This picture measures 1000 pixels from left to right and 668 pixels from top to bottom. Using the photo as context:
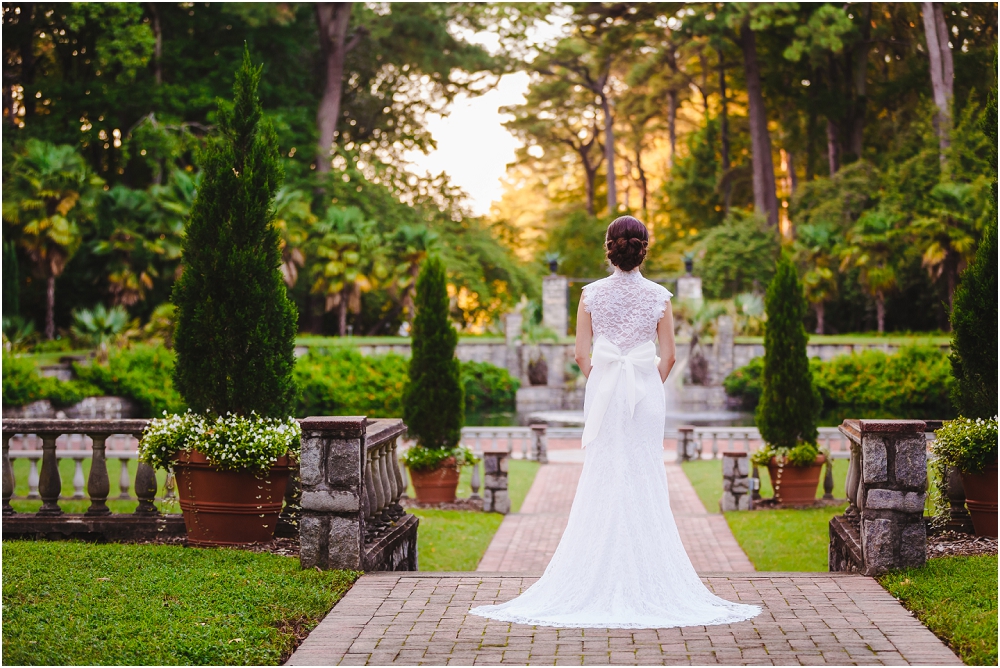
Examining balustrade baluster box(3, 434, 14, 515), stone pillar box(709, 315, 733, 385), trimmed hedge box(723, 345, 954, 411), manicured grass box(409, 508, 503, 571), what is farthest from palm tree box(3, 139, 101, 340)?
balustrade baluster box(3, 434, 14, 515)

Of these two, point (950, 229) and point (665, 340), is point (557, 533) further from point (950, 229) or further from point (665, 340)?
point (950, 229)

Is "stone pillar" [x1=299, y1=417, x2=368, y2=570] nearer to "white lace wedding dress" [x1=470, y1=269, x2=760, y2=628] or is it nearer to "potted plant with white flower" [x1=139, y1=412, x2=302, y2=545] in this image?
"potted plant with white flower" [x1=139, y1=412, x2=302, y2=545]

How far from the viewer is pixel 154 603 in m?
5.18

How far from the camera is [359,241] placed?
3325 centimetres

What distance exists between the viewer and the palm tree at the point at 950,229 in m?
28.2

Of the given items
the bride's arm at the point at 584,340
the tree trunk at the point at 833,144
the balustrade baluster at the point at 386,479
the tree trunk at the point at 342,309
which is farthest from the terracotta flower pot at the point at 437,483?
the tree trunk at the point at 833,144

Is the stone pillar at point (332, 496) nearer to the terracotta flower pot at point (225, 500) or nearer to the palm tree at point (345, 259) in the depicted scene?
the terracotta flower pot at point (225, 500)

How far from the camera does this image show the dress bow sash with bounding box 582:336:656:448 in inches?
228

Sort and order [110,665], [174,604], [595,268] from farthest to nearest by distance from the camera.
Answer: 1. [595,268]
2. [174,604]
3. [110,665]

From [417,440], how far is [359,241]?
70.3 feet

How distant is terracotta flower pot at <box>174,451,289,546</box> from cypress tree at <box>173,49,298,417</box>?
548mm

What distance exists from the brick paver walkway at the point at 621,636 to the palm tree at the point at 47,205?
2395cm

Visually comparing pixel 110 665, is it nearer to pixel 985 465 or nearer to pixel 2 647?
pixel 2 647

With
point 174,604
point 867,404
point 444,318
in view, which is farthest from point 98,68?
point 174,604
